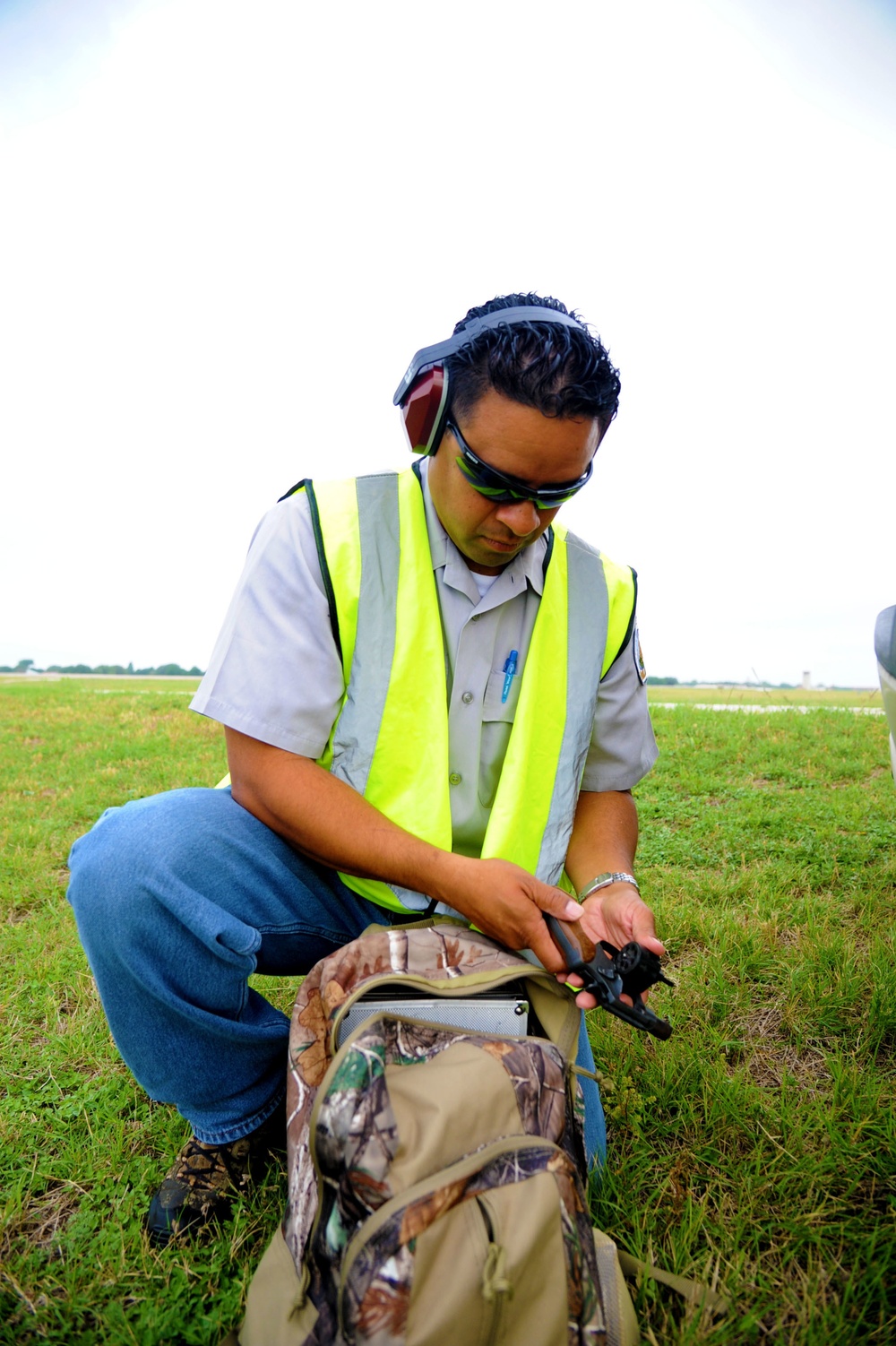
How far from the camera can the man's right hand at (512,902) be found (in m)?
1.84

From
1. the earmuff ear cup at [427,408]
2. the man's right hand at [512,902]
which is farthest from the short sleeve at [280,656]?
the man's right hand at [512,902]

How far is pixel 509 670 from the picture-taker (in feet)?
7.52

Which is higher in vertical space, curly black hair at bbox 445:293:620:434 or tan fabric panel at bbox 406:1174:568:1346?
curly black hair at bbox 445:293:620:434

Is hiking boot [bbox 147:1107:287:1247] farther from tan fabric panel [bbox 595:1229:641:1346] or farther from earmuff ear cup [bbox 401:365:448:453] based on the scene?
earmuff ear cup [bbox 401:365:448:453]

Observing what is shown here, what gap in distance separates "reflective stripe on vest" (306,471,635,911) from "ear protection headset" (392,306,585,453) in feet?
0.70

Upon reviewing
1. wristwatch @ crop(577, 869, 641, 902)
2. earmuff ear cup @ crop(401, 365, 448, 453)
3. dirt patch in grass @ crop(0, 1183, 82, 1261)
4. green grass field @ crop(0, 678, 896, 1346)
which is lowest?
dirt patch in grass @ crop(0, 1183, 82, 1261)

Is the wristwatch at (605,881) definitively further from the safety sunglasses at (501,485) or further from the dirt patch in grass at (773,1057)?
the safety sunglasses at (501,485)

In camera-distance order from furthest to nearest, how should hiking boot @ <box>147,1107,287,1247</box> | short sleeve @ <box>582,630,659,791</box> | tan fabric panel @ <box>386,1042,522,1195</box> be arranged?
short sleeve @ <box>582,630,659,791</box>
hiking boot @ <box>147,1107,287,1247</box>
tan fabric panel @ <box>386,1042,522,1195</box>

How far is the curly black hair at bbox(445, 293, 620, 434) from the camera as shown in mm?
2027

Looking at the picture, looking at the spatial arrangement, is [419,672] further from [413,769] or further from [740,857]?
[740,857]

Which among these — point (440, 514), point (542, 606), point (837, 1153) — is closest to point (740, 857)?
point (837, 1153)

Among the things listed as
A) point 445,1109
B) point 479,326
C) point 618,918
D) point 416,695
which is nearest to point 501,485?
point 479,326

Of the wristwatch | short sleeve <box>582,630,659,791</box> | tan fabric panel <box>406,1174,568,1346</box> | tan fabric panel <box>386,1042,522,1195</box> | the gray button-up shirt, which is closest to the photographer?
tan fabric panel <box>406,1174,568,1346</box>

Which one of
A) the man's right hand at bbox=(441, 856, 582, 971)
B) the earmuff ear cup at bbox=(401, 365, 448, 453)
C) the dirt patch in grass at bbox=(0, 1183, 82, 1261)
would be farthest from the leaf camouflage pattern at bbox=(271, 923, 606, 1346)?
the earmuff ear cup at bbox=(401, 365, 448, 453)
